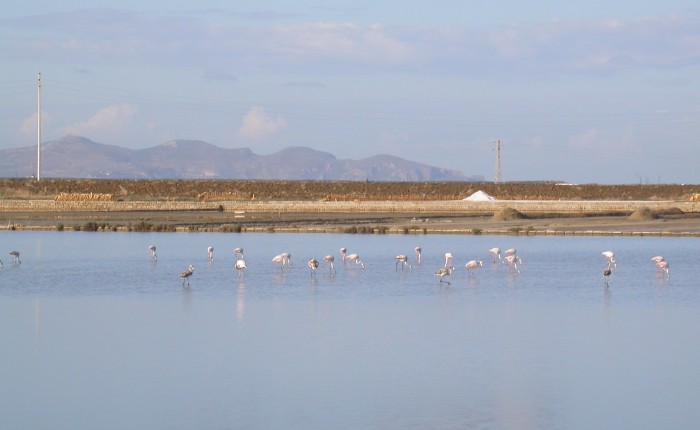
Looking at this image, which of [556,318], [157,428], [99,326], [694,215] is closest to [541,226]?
[694,215]

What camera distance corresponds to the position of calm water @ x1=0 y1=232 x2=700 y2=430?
31.9ft

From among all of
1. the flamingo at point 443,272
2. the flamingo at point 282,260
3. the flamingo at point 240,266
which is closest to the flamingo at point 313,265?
the flamingo at point 282,260

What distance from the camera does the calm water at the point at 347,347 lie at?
9727 millimetres

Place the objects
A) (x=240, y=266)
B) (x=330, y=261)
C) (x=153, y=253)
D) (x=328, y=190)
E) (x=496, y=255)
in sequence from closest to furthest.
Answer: (x=240, y=266) → (x=330, y=261) → (x=153, y=253) → (x=496, y=255) → (x=328, y=190)

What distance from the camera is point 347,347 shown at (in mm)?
12867

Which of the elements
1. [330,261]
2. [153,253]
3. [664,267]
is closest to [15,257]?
[153,253]

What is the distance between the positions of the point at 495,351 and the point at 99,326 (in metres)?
5.07

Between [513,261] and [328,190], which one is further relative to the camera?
[328,190]

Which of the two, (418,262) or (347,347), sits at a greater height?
(418,262)

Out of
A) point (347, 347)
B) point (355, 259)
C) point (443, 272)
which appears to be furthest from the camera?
point (355, 259)

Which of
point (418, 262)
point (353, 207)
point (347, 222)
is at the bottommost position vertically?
point (418, 262)

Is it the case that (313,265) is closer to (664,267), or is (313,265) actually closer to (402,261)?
(402,261)

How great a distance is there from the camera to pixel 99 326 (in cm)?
1452

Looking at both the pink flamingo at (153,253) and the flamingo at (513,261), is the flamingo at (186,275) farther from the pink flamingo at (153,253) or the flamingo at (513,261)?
the flamingo at (513,261)
